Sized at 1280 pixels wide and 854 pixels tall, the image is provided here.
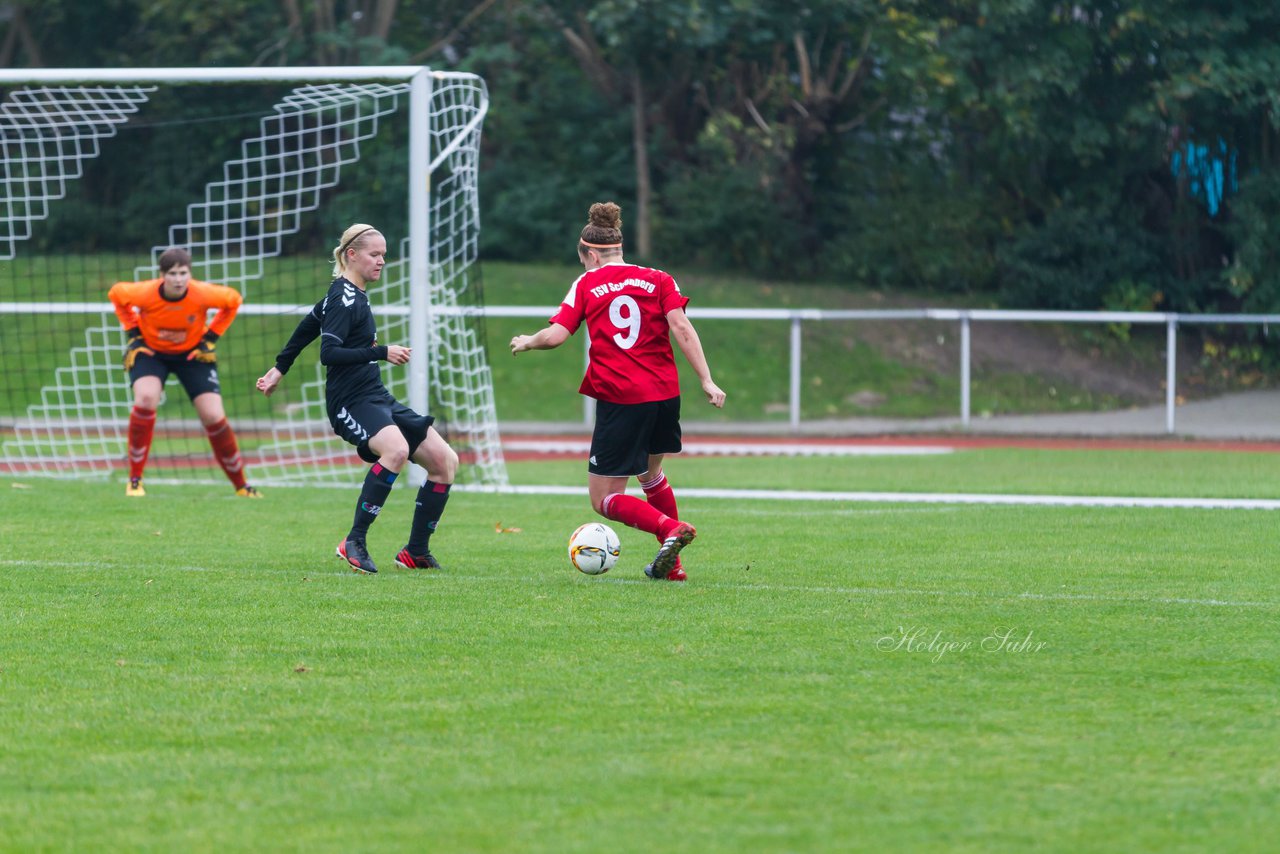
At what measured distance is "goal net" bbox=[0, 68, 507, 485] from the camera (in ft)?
46.1

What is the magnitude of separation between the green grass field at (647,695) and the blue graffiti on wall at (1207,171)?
56.6 ft

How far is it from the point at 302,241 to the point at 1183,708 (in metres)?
A: 25.6

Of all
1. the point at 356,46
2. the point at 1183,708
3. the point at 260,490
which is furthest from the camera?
the point at 356,46

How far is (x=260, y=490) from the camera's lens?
44.1 feet

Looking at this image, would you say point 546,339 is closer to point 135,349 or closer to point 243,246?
point 135,349

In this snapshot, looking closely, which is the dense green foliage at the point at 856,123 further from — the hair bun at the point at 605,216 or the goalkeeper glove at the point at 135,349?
the hair bun at the point at 605,216

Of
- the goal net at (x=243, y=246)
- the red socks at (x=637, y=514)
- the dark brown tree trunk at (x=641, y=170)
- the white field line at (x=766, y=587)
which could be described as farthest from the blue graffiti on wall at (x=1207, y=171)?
the red socks at (x=637, y=514)

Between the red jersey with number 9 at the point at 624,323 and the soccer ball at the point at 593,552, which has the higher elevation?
the red jersey with number 9 at the point at 624,323

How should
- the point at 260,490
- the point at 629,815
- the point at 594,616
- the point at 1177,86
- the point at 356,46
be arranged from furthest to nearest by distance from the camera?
the point at 356,46 < the point at 1177,86 < the point at 260,490 < the point at 594,616 < the point at 629,815

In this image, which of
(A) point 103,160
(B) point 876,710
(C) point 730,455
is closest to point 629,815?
(B) point 876,710

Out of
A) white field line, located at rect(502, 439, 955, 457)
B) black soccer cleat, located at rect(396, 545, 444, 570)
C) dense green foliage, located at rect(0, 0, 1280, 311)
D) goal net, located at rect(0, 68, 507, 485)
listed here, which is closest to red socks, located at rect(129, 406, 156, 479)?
goal net, located at rect(0, 68, 507, 485)

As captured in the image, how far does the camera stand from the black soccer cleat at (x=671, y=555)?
26.0ft

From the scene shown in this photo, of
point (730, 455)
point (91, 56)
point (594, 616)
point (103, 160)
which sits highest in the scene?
point (91, 56)

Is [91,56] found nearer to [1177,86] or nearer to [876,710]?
[1177,86]
